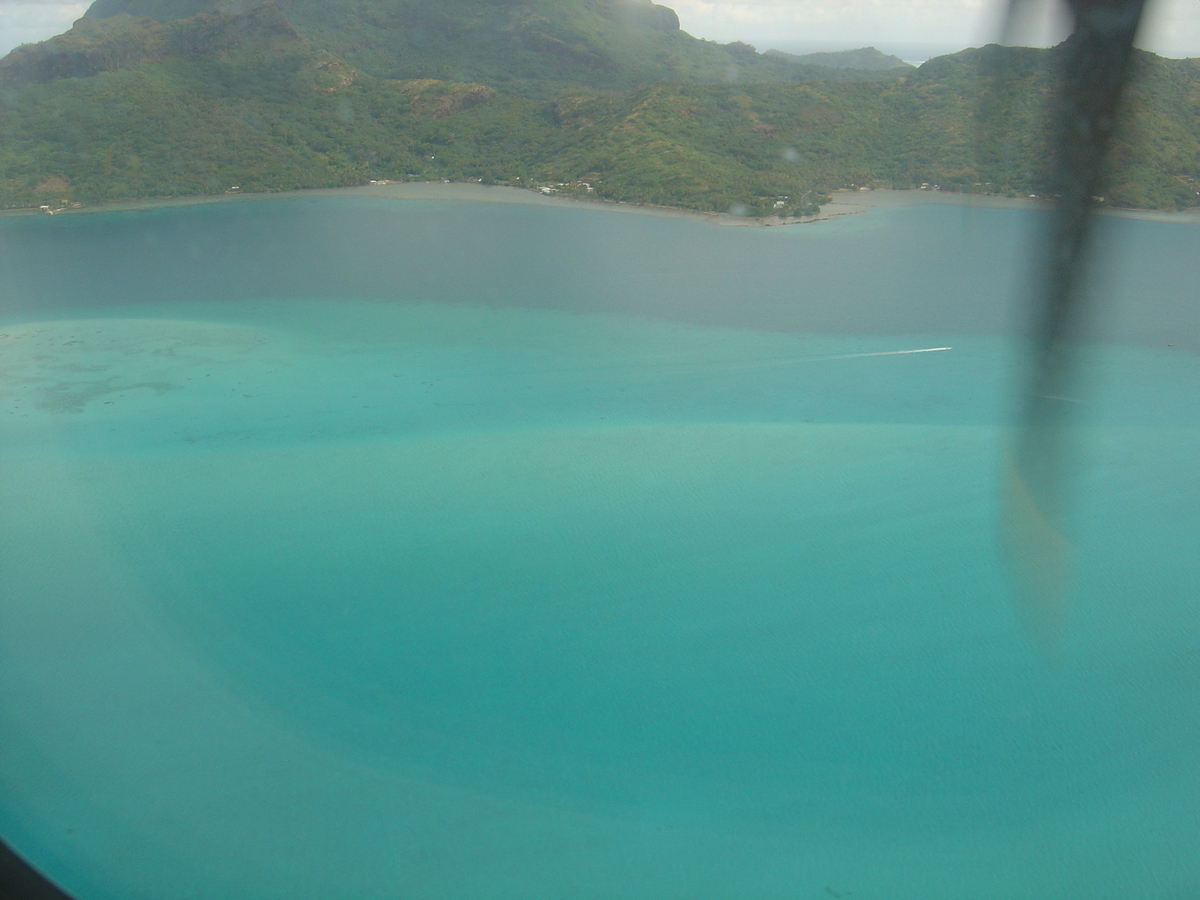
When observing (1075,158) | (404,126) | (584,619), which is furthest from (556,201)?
(1075,158)

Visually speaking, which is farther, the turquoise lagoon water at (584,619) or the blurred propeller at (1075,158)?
the turquoise lagoon water at (584,619)

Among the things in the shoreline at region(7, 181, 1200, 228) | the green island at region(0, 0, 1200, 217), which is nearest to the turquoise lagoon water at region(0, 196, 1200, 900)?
the shoreline at region(7, 181, 1200, 228)

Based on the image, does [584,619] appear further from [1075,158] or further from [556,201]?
→ [556,201]

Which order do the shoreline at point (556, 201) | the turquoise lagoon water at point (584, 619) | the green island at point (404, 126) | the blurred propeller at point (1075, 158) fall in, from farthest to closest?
the green island at point (404, 126), the shoreline at point (556, 201), the turquoise lagoon water at point (584, 619), the blurred propeller at point (1075, 158)

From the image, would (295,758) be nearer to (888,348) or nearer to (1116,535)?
(1116,535)

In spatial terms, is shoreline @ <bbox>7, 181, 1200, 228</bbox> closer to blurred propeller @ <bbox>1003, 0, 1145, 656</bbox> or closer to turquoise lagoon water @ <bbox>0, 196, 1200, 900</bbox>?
turquoise lagoon water @ <bbox>0, 196, 1200, 900</bbox>

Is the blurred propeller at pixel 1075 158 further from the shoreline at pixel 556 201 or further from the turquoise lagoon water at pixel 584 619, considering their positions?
the shoreline at pixel 556 201

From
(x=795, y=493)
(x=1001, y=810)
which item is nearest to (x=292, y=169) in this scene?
(x=795, y=493)

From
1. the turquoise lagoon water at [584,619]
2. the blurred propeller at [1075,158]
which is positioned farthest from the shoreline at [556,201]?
the blurred propeller at [1075,158]
